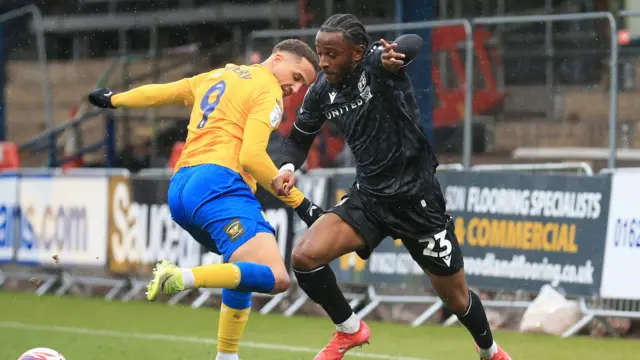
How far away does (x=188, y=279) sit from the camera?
21.1 ft

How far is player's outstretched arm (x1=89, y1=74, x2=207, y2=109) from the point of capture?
764 cm

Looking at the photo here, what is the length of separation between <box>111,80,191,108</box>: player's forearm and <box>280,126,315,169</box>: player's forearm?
744 millimetres

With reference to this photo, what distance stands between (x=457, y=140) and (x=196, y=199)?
6376mm

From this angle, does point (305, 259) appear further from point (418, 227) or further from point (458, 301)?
point (458, 301)

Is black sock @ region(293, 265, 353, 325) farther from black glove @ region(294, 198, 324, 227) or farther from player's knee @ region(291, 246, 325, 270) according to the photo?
black glove @ region(294, 198, 324, 227)

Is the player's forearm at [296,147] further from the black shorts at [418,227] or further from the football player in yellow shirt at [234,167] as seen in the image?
the black shorts at [418,227]

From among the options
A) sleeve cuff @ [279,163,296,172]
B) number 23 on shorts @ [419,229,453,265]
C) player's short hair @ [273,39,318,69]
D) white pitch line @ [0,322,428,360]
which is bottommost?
white pitch line @ [0,322,428,360]

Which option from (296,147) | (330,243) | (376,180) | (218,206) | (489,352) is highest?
(296,147)

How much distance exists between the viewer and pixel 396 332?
37.8 ft

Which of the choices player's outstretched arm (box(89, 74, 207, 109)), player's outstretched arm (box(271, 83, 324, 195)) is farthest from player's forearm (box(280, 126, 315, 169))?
player's outstretched arm (box(89, 74, 207, 109))

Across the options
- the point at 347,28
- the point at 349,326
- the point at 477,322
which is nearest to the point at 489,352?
the point at 477,322

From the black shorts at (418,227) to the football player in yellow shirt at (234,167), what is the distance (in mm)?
482

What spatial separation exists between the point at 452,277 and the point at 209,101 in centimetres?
193

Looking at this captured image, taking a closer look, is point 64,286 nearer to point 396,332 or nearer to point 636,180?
point 396,332
